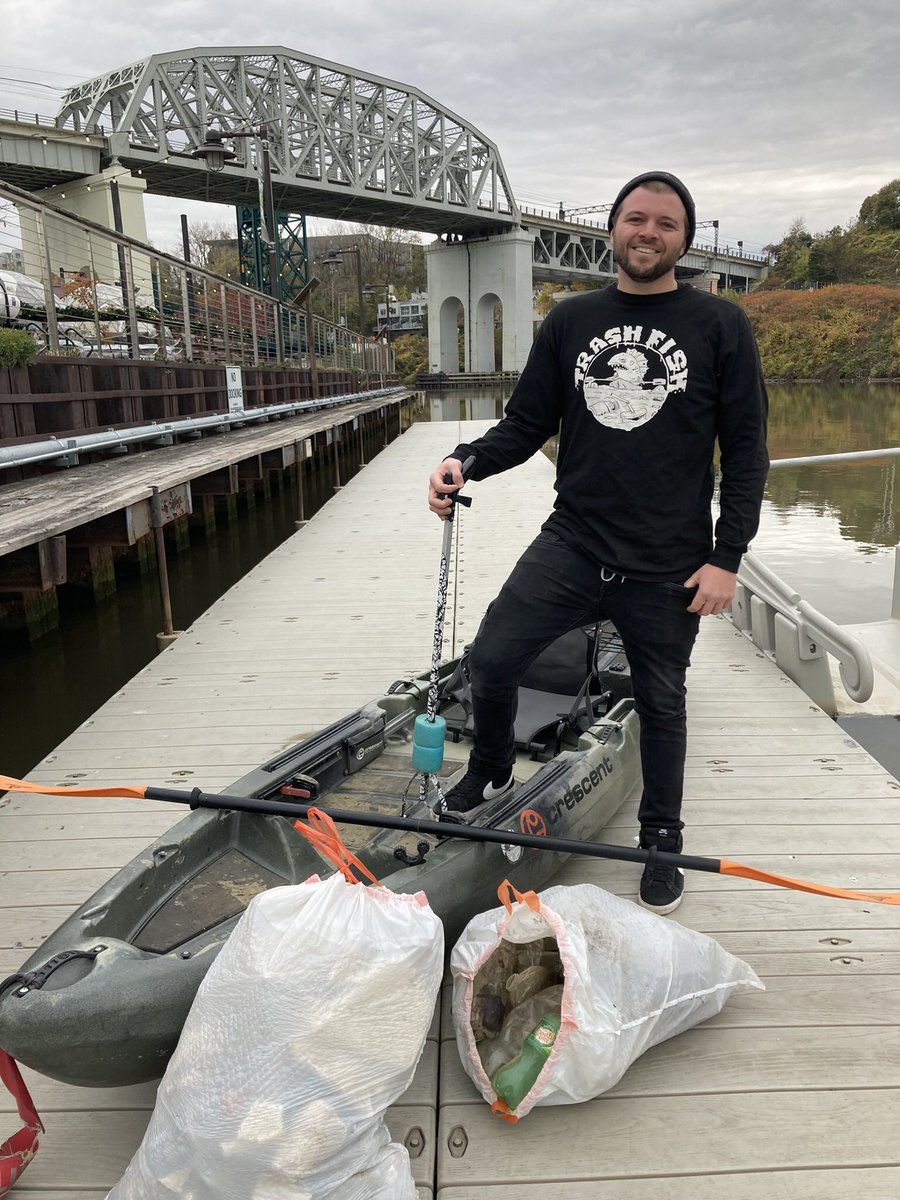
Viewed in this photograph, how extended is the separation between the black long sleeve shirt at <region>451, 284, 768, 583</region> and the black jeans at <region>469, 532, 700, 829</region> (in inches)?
2.6

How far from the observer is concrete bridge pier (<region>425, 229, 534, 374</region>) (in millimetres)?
63406

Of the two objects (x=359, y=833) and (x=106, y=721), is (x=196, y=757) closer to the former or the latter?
(x=106, y=721)

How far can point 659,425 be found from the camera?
2379mm

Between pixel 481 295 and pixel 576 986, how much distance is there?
67.9 metres

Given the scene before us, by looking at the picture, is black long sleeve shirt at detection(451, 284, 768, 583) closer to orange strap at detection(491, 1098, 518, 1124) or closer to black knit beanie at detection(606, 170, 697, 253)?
black knit beanie at detection(606, 170, 697, 253)

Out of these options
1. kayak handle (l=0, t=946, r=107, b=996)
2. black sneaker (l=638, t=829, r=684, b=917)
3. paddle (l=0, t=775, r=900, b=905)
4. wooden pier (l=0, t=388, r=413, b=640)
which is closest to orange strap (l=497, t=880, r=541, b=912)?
paddle (l=0, t=775, r=900, b=905)

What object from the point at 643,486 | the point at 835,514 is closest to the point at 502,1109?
the point at 643,486

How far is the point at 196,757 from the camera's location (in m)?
3.92

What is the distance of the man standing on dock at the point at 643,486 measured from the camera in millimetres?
2328

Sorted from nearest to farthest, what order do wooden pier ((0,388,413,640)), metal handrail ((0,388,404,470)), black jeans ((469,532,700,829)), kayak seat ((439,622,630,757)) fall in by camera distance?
black jeans ((469,532,700,829)), kayak seat ((439,622,630,757)), wooden pier ((0,388,413,640)), metal handrail ((0,388,404,470))

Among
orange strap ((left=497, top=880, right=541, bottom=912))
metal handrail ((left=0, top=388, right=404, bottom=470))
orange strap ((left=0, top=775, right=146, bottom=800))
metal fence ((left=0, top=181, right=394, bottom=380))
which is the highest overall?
metal fence ((left=0, top=181, right=394, bottom=380))

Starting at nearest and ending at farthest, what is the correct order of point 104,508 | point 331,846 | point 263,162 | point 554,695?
point 331,846
point 554,695
point 104,508
point 263,162

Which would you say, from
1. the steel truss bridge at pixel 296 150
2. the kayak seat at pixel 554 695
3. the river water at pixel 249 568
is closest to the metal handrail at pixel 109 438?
the river water at pixel 249 568

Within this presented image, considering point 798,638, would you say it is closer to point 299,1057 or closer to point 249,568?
point 299,1057
